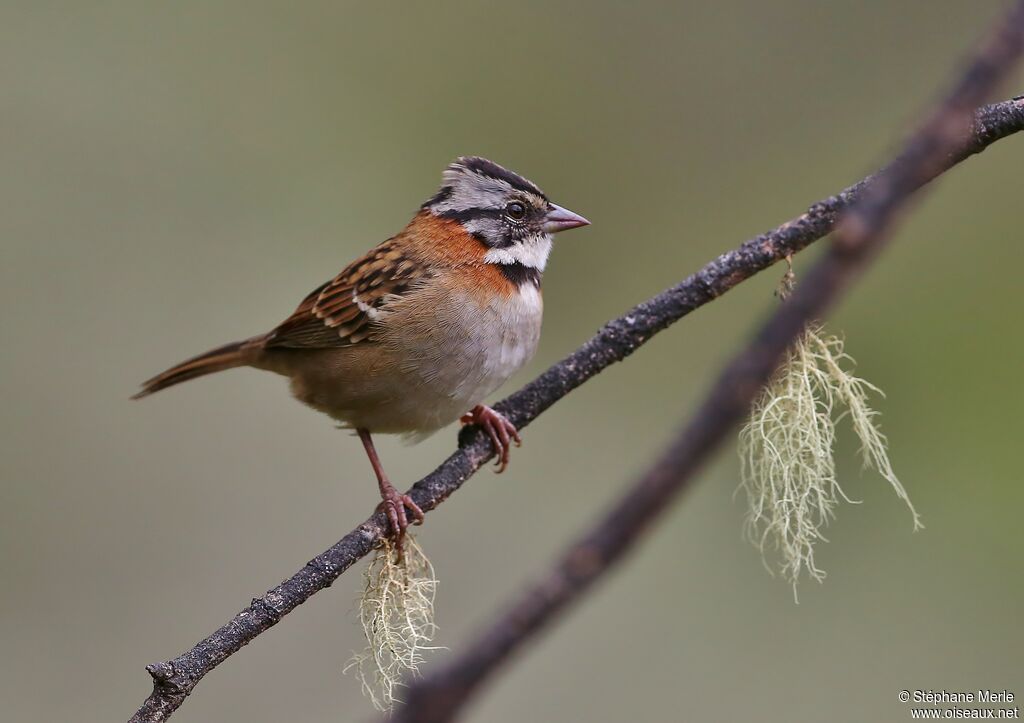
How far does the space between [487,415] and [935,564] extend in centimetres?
190

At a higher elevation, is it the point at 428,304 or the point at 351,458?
the point at 428,304

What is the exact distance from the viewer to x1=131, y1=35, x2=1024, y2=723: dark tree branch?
1523 mm

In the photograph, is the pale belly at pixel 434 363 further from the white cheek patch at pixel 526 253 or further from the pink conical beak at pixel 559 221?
the pink conical beak at pixel 559 221

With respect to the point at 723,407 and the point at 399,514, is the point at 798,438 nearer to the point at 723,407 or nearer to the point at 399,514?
the point at 399,514

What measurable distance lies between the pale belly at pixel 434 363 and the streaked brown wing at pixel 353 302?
72mm

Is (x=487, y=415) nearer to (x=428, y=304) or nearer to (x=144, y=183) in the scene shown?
(x=428, y=304)

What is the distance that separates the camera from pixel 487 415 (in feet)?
7.97

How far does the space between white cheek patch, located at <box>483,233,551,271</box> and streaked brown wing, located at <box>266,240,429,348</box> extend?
201 mm

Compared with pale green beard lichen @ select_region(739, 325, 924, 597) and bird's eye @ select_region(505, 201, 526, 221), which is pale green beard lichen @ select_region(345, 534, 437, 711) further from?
bird's eye @ select_region(505, 201, 526, 221)

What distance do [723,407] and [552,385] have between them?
1498 mm

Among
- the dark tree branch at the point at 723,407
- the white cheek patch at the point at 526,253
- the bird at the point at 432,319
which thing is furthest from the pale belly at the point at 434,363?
the dark tree branch at the point at 723,407

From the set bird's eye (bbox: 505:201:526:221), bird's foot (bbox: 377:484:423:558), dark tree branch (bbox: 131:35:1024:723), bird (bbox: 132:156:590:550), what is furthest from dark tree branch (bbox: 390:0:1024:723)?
bird's eye (bbox: 505:201:526:221)

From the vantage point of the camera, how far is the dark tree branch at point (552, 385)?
1.52 m

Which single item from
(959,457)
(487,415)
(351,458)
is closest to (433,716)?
(487,415)
